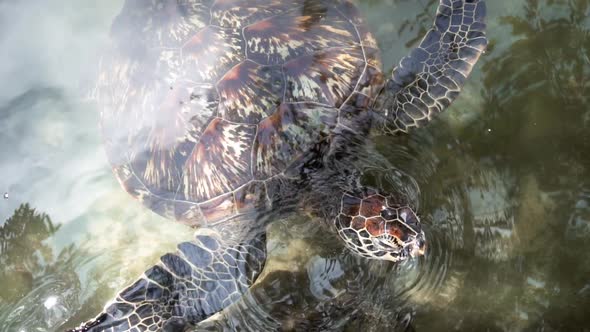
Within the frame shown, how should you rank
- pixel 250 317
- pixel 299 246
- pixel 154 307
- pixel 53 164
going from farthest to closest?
1. pixel 53 164
2. pixel 299 246
3. pixel 250 317
4. pixel 154 307

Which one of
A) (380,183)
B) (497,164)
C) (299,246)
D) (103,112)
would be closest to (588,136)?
(497,164)

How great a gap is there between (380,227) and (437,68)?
1.27m

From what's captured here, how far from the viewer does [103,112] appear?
10.8ft

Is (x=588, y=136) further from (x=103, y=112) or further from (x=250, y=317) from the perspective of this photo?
(x=103, y=112)

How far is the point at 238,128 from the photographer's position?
2945mm

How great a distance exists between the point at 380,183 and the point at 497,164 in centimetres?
83

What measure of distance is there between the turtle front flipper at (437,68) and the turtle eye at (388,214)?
0.74 meters

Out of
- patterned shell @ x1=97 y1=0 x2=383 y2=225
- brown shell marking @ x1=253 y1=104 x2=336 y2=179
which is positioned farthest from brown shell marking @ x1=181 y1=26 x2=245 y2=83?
brown shell marking @ x1=253 y1=104 x2=336 y2=179

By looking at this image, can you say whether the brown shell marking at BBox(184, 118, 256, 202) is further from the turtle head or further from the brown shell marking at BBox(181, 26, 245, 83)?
the turtle head

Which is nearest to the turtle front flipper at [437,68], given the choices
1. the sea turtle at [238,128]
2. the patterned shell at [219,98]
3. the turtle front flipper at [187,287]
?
the sea turtle at [238,128]

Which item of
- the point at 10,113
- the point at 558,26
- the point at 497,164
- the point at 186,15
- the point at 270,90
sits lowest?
the point at 10,113

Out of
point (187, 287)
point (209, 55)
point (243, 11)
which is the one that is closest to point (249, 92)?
point (209, 55)

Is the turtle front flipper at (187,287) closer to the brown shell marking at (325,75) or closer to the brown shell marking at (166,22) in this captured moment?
the brown shell marking at (325,75)

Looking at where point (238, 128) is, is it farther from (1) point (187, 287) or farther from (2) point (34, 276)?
(2) point (34, 276)
